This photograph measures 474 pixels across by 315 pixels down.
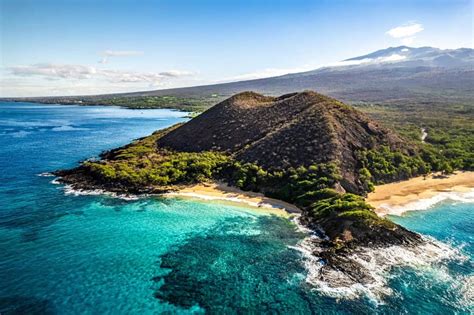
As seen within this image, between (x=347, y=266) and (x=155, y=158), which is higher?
(x=155, y=158)

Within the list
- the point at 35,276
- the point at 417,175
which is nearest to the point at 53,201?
the point at 35,276

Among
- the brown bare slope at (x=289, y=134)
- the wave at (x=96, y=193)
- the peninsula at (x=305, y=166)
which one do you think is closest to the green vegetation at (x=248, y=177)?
the peninsula at (x=305, y=166)

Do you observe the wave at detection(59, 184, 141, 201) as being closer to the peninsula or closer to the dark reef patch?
the peninsula

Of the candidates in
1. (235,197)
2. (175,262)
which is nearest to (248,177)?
(235,197)

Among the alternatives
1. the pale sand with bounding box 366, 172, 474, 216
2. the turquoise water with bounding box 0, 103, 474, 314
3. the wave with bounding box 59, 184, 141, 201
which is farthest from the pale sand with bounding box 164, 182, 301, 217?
the pale sand with bounding box 366, 172, 474, 216

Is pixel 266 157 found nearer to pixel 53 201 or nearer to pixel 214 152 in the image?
pixel 214 152

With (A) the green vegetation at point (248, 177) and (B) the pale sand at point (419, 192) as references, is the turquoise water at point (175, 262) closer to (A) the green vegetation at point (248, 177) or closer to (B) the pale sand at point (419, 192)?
(B) the pale sand at point (419, 192)

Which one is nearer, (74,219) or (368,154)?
(74,219)
